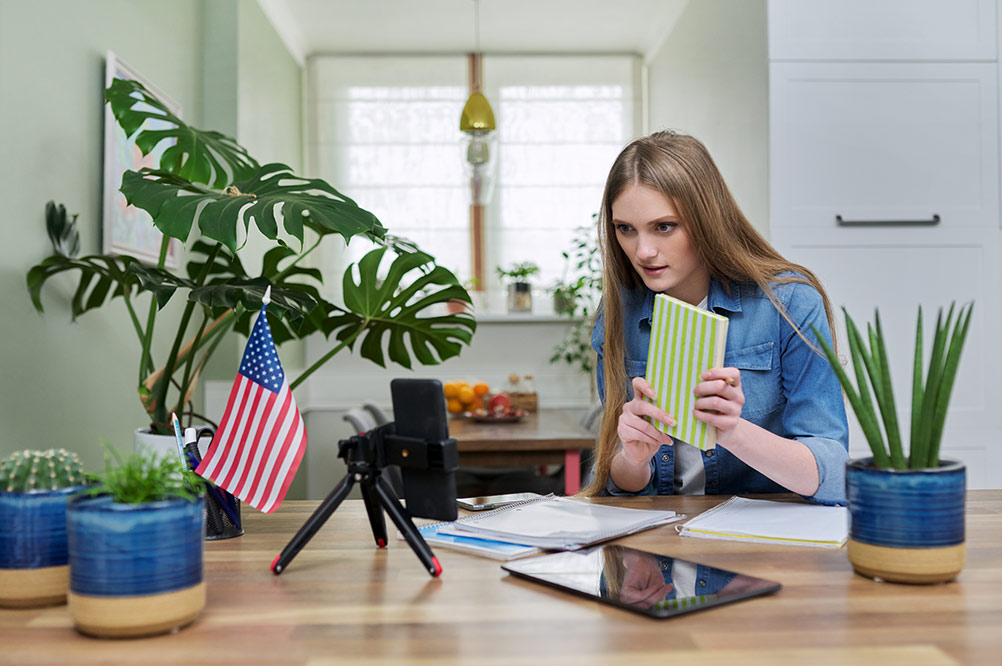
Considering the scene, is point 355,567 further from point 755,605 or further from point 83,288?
point 83,288

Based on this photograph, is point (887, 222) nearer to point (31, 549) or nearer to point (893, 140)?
point (893, 140)

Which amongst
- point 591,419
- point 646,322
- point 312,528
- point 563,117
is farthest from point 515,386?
point 312,528

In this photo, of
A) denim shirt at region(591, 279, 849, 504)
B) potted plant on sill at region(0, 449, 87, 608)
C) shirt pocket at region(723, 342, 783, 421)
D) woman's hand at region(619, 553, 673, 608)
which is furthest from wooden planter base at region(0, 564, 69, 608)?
shirt pocket at region(723, 342, 783, 421)

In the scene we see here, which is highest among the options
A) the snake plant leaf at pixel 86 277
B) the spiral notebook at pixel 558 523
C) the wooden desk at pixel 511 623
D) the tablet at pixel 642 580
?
the snake plant leaf at pixel 86 277

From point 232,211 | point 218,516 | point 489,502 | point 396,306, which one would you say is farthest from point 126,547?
point 396,306

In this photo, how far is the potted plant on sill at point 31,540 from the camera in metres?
0.84

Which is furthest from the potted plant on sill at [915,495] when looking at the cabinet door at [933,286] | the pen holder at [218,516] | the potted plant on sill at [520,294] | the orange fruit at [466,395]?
the potted plant on sill at [520,294]

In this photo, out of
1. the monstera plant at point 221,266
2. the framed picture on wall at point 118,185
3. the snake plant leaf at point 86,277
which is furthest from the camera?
the framed picture on wall at point 118,185

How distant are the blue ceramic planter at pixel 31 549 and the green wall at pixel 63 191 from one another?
132 cm

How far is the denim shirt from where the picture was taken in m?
1.44

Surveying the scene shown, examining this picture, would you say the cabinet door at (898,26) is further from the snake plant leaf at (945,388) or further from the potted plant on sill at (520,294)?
the snake plant leaf at (945,388)

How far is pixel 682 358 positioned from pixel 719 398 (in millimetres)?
70

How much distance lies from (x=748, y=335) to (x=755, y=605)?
2.60 ft

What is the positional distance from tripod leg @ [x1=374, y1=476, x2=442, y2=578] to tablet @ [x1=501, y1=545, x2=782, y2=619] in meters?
0.08
